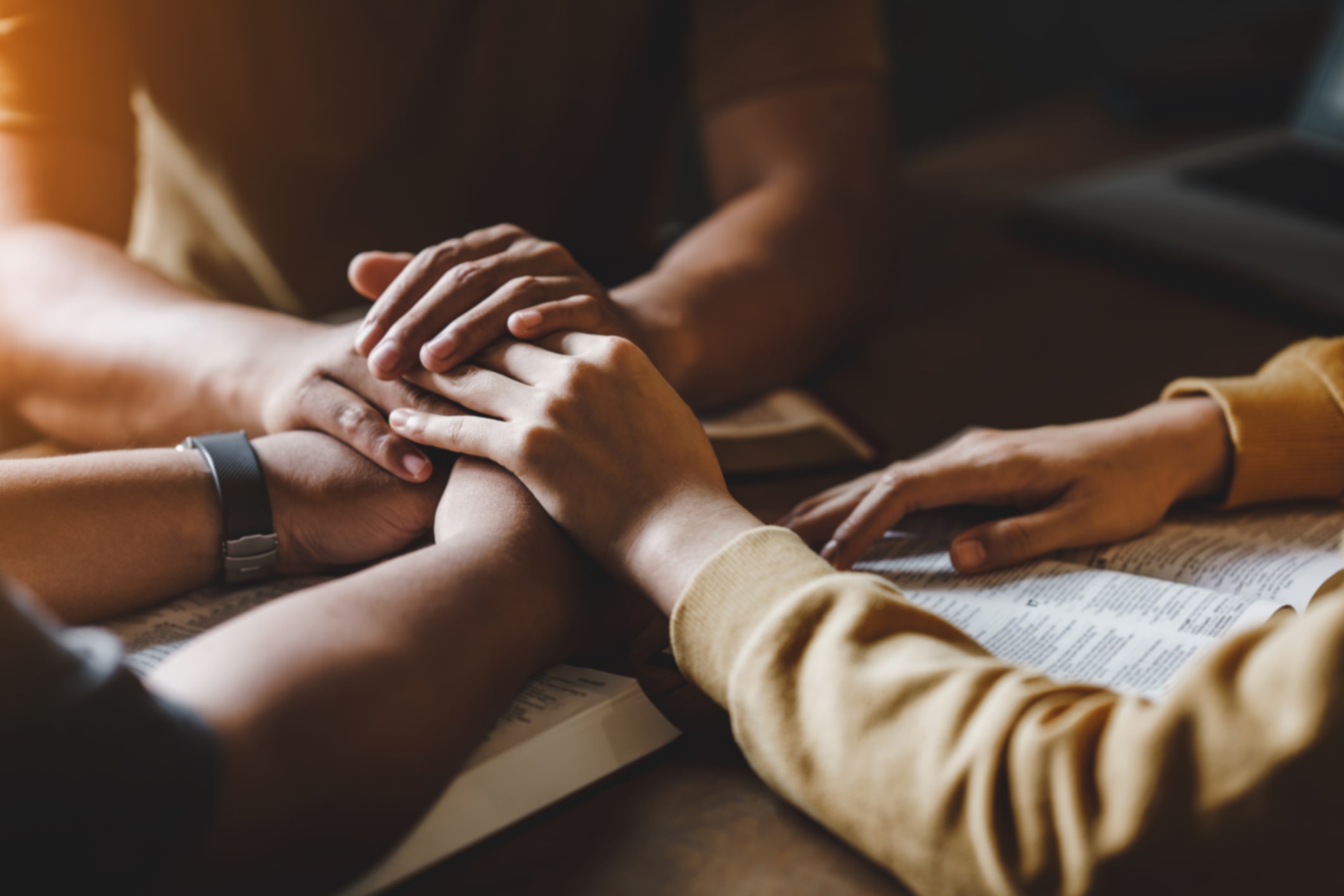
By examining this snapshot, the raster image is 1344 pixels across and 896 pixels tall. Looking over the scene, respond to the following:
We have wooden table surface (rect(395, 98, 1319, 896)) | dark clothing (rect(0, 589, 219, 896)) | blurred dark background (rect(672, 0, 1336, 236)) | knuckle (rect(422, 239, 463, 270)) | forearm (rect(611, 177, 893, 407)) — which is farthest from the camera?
blurred dark background (rect(672, 0, 1336, 236))

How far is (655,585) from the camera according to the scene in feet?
1.98

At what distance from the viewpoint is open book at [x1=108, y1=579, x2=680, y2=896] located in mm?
497

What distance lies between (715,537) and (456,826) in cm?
21

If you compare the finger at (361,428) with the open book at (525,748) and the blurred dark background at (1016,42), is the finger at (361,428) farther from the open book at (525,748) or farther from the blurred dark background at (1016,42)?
the blurred dark background at (1016,42)

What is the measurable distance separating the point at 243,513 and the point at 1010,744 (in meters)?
0.52

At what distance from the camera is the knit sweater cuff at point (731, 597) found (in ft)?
1.73

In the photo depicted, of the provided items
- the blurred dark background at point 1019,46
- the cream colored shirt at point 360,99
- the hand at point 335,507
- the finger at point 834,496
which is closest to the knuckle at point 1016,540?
the finger at point 834,496

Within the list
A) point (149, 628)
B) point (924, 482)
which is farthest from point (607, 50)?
point (149, 628)

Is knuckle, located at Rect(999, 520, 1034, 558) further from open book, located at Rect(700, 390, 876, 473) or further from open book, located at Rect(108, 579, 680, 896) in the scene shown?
open book, located at Rect(108, 579, 680, 896)

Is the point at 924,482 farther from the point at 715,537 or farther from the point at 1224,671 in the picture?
the point at 1224,671

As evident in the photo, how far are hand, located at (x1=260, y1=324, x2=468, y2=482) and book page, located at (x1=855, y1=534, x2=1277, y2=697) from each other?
1.18ft

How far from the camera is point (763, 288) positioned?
1.03 meters

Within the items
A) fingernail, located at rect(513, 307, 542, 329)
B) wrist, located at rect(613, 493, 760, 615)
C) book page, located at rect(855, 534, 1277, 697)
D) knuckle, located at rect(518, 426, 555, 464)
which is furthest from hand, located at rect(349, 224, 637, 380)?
book page, located at rect(855, 534, 1277, 697)

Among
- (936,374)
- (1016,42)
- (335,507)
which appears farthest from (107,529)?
(1016,42)
